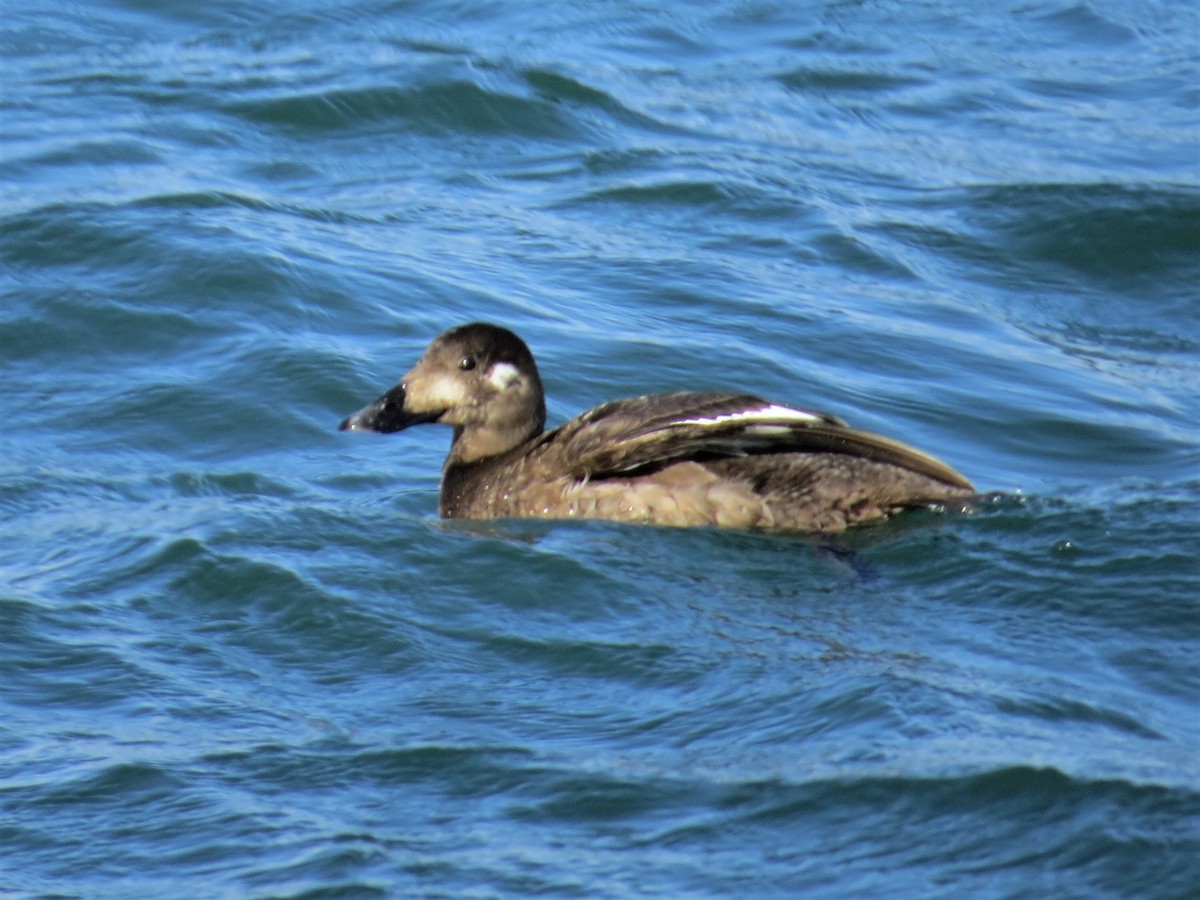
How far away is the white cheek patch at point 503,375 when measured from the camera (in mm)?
8453

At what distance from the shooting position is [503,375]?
27.8ft

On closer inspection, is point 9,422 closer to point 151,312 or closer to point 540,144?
point 151,312

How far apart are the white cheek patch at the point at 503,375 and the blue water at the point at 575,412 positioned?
24.3 inches

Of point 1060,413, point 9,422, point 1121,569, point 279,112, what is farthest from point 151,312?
point 1121,569

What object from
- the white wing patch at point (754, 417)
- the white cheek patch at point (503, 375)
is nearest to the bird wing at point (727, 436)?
the white wing patch at point (754, 417)

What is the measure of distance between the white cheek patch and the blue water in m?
0.62

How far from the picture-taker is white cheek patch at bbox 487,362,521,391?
8.45 meters

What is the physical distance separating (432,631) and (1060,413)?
3954 millimetres

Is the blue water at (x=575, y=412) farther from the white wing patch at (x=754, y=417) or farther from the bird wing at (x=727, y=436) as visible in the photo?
the white wing patch at (x=754, y=417)

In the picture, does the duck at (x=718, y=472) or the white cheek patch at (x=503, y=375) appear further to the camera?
the white cheek patch at (x=503, y=375)

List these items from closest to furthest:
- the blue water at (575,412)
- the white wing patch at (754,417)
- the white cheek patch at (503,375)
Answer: the blue water at (575,412) → the white wing patch at (754,417) → the white cheek patch at (503,375)

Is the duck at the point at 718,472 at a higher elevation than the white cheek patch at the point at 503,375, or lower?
lower

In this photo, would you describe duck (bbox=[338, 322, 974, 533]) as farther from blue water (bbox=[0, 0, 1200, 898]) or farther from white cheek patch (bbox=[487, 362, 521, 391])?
white cheek patch (bbox=[487, 362, 521, 391])

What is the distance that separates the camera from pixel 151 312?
34.8 ft
